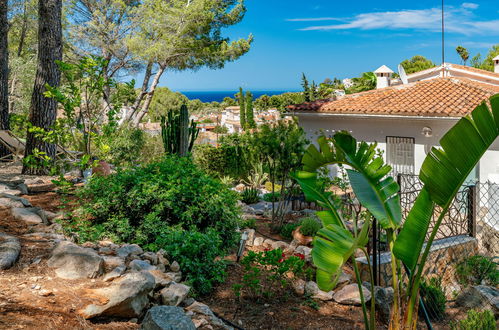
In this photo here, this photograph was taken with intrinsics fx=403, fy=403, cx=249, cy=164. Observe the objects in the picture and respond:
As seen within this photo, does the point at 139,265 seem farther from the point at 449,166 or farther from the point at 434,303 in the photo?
the point at 434,303

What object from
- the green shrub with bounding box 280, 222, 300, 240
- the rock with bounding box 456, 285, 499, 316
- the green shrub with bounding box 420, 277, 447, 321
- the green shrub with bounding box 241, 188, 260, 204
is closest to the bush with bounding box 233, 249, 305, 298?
the green shrub with bounding box 420, 277, 447, 321

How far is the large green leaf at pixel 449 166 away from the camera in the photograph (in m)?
3.14

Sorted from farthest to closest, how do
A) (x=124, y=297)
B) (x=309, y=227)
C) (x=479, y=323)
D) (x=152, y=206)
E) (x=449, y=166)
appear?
(x=309, y=227) < (x=152, y=206) < (x=479, y=323) < (x=124, y=297) < (x=449, y=166)

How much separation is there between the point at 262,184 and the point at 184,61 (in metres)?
9.87

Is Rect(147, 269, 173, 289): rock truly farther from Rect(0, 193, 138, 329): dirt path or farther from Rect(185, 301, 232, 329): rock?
Rect(0, 193, 138, 329): dirt path

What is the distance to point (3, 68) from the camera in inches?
479

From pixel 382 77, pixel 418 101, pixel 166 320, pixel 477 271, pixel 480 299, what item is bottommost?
pixel 477 271

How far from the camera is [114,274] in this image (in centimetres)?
392

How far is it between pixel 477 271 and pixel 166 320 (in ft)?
20.0

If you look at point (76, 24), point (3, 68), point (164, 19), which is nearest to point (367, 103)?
point (164, 19)

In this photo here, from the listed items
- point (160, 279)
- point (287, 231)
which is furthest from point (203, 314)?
point (287, 231)

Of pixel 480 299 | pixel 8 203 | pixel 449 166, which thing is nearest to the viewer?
pixel 449 166

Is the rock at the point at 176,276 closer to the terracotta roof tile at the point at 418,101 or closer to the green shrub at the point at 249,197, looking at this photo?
Answer: the green shrub at the point at 249,197

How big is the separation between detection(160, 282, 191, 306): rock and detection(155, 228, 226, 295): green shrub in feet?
2.22
